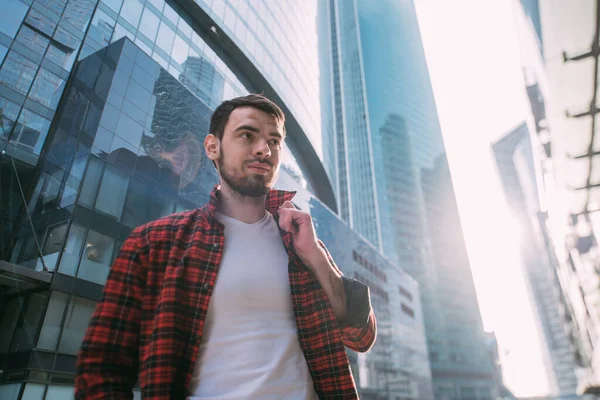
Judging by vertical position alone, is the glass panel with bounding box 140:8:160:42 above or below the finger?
above

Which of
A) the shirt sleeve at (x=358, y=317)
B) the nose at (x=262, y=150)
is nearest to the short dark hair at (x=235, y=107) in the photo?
the nose at (x=262, y=150)

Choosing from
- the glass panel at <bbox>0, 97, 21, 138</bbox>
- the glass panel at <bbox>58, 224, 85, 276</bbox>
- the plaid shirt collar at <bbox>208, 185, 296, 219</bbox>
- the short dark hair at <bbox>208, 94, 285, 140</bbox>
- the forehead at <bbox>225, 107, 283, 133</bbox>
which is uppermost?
the glass panel at <bbox>0, 97, 21, 138</bbox>

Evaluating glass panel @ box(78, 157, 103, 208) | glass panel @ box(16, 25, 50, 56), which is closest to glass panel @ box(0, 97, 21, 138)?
glass panel @ box(78, 157, 103, 208)

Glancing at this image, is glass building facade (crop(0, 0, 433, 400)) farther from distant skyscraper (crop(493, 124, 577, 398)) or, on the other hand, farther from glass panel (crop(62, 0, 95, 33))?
distant skyscraper (crop(493, 124, 577, 398))

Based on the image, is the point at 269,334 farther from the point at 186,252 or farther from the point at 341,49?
the point at 341,49

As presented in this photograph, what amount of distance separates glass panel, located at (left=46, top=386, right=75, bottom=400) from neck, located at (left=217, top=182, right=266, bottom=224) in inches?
446

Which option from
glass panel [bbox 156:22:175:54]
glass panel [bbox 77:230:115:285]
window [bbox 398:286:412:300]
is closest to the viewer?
glass panel [bbox 77:230:115:285]

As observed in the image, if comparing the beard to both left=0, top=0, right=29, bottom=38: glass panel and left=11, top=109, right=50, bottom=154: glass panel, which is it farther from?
left=0, top=0, right=29, bottom=38: glass panel

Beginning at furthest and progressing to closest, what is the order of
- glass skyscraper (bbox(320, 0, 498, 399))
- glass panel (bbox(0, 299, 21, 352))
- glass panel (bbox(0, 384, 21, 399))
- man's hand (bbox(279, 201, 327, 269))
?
1. glass skyscraper (bbox(320, 0, 498, 399))
2. glass panel (bbox(0, 299, 21, 352))
3. glass panel (bbox(0, 384, 21, 399))
4. man's hand (bbox(279, 201, 327, 269))

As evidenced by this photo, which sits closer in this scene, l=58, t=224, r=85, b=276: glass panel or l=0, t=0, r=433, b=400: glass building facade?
l=0, t=0, r=433, b=400: glass building facade

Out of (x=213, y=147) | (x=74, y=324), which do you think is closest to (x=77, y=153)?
(x=74, y=324)

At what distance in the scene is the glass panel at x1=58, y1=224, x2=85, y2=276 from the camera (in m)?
11.0

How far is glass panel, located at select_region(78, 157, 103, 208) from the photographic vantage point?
11.8 metres

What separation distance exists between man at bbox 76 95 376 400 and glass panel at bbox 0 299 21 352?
12.0m
